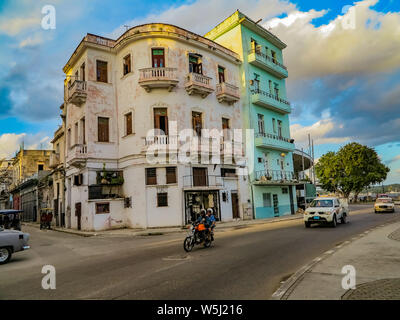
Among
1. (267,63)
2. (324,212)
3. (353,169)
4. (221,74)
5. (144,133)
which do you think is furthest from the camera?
(353,169)

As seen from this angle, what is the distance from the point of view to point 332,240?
39.8 ft

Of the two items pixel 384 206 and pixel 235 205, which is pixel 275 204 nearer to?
pixel 235 205

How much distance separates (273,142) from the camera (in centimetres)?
3011

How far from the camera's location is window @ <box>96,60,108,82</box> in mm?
23697

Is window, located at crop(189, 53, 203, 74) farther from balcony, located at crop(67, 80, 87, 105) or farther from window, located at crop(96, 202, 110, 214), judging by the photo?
window, located at crop(96, 202, 110, 214)

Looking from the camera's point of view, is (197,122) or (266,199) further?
(266,199)

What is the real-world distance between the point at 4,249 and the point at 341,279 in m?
10.9

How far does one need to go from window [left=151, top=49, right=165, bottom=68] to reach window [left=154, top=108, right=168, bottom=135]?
3.59 metres

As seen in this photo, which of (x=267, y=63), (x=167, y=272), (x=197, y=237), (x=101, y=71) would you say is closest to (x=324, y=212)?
(x=197, y=237)

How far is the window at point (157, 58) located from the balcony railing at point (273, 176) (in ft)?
45.2

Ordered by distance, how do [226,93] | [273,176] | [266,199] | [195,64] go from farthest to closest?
[273,176], [266,199], [226,93], [195,64]

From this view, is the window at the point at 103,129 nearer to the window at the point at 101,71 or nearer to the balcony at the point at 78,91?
the balcony at the point at 78,91

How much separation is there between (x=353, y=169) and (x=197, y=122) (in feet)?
165
